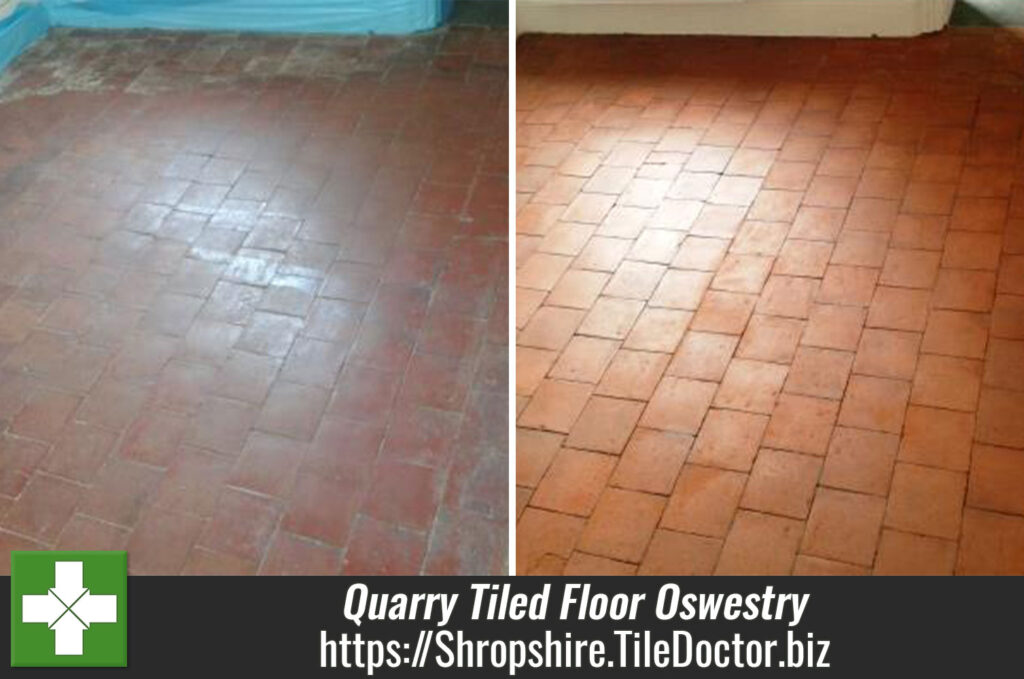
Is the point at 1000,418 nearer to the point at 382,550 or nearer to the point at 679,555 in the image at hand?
the point at 679,555

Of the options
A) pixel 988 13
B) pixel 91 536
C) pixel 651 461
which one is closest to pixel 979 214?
pixel 651 461

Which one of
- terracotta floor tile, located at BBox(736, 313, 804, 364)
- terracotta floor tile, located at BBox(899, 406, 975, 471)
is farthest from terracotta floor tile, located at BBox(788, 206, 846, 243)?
terracotta floor tile, located at BBox(899, 406, 975, 471)

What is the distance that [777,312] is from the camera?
2.65m

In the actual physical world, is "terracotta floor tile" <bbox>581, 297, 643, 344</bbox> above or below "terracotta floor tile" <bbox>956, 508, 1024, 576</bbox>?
below

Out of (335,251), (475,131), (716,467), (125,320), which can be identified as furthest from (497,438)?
(475,131)

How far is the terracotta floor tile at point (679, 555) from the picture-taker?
2.02 m

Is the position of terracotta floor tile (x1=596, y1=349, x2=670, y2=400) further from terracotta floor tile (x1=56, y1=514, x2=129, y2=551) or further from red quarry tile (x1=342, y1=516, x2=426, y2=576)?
terracotta floor tile (x1=56, y1=514, x2=129, y2=551)

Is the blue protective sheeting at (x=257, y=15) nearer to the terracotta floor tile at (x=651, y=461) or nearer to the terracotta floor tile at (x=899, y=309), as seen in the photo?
the terracotta floor tile at (x=899, y=309)

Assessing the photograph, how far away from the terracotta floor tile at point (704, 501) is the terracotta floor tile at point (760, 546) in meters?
0.03

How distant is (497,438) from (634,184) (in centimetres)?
120

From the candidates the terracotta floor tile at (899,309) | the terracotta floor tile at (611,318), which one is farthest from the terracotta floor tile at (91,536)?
the terracotta floor tile at (899,309)

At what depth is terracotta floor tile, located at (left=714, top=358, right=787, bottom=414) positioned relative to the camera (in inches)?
93.5

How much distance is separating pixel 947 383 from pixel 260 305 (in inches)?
69.0

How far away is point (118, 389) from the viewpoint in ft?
8.70
